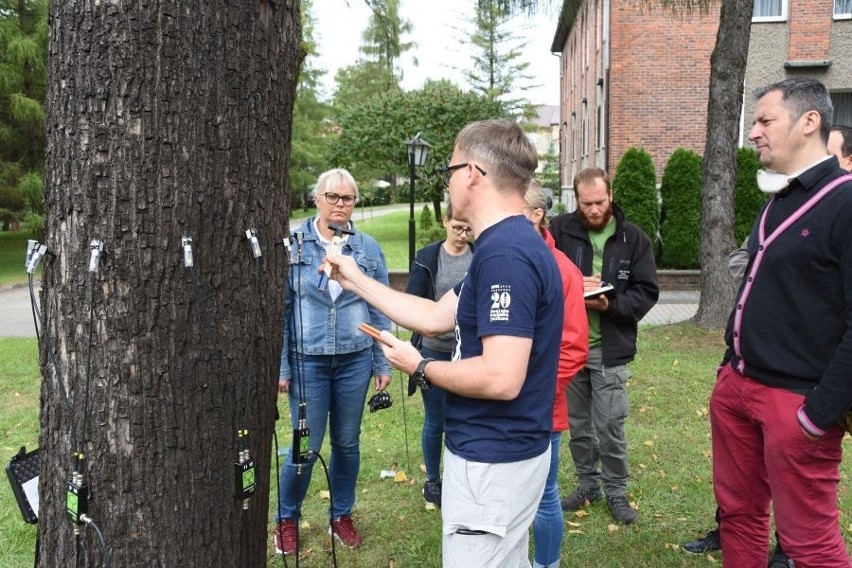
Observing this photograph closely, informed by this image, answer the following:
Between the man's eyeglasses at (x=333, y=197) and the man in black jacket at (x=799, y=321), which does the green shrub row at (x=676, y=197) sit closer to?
the man's eyeglasses at (x=333, y=197)

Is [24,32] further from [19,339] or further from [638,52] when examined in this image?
[638,52]

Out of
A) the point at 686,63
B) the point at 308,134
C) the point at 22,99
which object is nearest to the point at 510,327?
the point at 686,63

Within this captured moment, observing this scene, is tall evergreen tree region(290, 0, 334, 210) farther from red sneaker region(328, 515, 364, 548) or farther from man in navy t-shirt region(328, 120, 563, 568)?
man in navy t-shirt region(328, 120, 563, 568)

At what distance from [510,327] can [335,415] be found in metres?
2.04

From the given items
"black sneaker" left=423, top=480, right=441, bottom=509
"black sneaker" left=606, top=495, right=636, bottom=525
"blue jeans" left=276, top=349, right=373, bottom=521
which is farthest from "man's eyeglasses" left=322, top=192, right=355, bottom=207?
"black sneaker" left=606, top=495, right=636, bottom=525

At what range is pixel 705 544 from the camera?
12.0ft

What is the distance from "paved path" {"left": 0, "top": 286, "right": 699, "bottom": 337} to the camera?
10.7 m

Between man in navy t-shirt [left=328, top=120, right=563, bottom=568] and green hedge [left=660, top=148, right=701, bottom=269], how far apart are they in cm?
1297

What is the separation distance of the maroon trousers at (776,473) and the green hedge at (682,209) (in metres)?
11.9

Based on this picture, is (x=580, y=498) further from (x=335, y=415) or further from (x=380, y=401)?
(x=335, y=415)

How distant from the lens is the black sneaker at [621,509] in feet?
13.0

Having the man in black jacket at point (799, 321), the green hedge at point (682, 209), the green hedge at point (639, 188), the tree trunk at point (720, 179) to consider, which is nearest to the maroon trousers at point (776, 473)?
the man in black jacket at point (799, 321)

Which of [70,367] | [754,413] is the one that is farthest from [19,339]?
[754,413]

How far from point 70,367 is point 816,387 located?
234 centimetres
